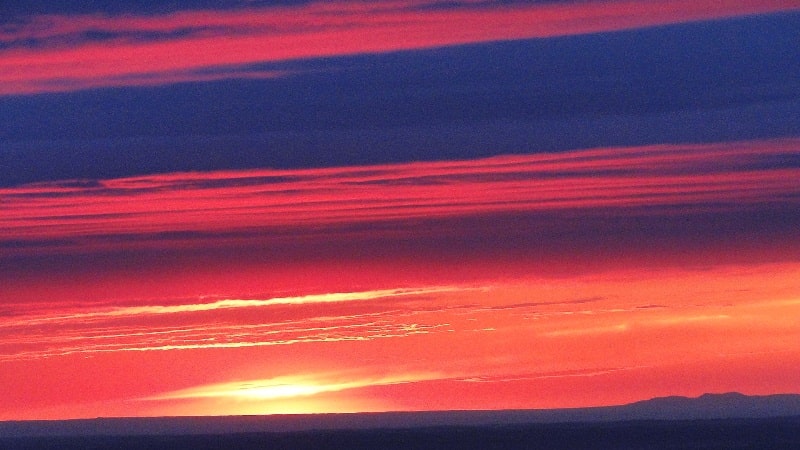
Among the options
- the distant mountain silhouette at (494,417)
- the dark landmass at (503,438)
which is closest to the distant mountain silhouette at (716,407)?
the distant mountain silhouette at (494,417)

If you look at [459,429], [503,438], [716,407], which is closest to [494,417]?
[459,429]

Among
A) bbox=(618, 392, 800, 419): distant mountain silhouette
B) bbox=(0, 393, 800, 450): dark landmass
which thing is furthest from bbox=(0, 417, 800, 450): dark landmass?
bbox=(618, 392, 800, 419): distant mountain silhouette

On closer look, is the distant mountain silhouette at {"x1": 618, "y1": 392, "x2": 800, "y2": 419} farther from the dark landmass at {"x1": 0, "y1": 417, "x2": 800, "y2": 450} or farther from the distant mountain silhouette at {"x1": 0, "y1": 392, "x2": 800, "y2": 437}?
the dark landmass at {"x1": 0, "y1": 417, "x2": 800, "y2": 450}

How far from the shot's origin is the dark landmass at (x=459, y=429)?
10.3 m

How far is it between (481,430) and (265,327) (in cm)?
265

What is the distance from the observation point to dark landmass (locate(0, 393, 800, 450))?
10.3 metres

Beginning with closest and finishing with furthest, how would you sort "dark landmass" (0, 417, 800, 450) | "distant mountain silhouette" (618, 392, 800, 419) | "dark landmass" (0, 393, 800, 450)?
1. "dark landmass" (0, 417, 800, 450)
2. "dark landmass" (0, 393, 800, 450)
3. "distant mountain silhouette" (618, 392, 800, 419)

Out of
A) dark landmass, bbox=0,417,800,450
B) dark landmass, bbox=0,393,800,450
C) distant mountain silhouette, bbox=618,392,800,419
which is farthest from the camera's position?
distant mountain silhouette, bbox=618,392,800,419

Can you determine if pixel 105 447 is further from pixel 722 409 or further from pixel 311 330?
pixel 722 409

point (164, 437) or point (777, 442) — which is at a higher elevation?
point (164, 437)

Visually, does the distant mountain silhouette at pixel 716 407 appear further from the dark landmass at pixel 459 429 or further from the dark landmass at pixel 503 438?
the dark landmass at pixel 503 438

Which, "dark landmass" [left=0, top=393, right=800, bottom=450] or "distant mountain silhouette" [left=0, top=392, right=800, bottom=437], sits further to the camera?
"distant mountain silhouette" [left=0, top=392, right=800, bottom=437]

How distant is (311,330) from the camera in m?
12.5

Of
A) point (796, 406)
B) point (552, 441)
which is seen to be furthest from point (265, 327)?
point (796, 406)
